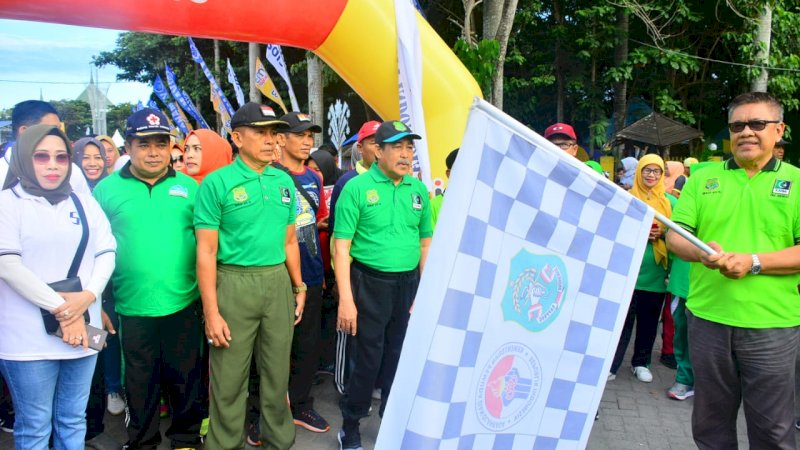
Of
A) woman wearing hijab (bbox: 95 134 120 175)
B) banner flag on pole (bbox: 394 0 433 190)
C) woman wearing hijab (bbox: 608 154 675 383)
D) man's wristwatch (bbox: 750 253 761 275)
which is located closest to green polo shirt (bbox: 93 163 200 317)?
woman wearing hijab (bbox: 95 134 120 175)

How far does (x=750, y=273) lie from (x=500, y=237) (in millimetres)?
1687

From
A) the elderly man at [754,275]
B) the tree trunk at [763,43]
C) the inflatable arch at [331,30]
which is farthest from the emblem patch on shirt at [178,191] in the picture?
the tree trunk at [763,43]

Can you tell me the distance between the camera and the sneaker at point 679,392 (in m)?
4.61

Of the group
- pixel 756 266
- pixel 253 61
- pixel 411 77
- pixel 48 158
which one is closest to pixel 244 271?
pixel 48 158

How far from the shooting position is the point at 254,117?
128 inches

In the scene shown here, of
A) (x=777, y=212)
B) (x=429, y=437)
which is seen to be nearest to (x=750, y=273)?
(x=777, y=212)

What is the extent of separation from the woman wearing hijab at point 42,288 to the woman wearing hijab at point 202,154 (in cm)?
136

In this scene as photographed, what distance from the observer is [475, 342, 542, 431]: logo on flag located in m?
1.77

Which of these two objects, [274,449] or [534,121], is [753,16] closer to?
[534,121]

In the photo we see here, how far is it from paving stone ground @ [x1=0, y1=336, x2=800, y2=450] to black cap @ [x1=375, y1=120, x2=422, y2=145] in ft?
6.19

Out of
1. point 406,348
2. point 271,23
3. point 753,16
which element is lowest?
point 406,348

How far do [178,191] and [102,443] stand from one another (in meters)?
1.62

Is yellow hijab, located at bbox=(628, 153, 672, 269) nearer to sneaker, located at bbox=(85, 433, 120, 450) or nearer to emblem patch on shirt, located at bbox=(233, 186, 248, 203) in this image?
emblem patch on shirt, located at bbox=(233, 186, 248, 203)

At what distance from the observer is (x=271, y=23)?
514 cm
